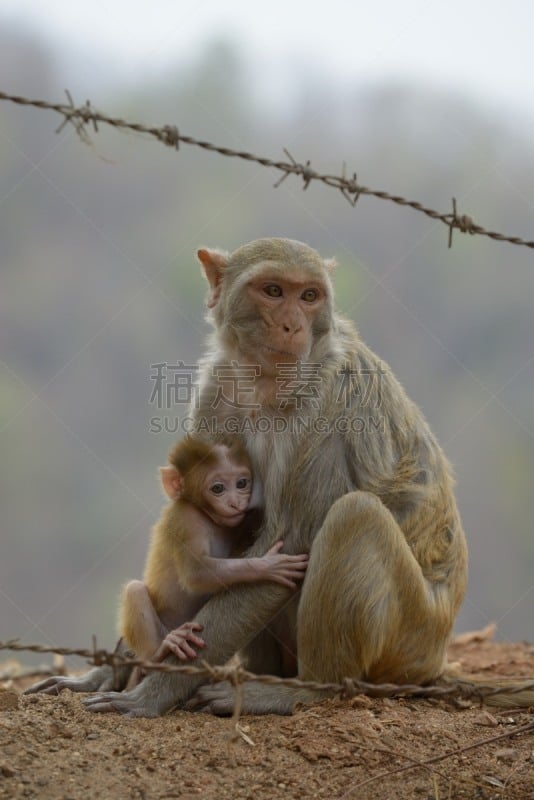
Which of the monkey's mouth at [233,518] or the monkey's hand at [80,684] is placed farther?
the monkey's hand at [80,684]

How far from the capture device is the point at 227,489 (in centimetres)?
536

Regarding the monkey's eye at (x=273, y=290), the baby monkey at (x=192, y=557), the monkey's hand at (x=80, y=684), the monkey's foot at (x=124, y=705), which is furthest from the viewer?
the monkey's hand at (x=80, y=684)

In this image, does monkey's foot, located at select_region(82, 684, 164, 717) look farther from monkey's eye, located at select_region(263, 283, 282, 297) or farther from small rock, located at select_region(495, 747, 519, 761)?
monkey's eye, located at select_region(263, 283, 282, 297)

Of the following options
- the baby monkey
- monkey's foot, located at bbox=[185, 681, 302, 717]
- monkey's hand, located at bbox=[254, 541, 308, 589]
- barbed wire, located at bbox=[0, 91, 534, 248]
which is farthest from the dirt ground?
barbed wire, located at bbox=[0, 91, 534, 248]

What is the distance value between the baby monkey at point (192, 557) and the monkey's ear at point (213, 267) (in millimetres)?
942

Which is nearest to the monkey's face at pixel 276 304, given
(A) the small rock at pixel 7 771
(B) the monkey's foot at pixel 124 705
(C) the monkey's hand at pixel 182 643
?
(C) the monkey's hand at pixel 182 643

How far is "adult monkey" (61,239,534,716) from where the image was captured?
5.05 m

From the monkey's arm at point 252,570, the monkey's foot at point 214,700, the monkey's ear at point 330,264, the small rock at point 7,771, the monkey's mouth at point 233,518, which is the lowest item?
the small rock at point 7,771

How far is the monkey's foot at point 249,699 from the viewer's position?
5.14 m

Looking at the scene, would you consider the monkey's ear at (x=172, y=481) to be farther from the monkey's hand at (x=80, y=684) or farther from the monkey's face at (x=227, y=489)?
the monkey's hand at (x=80, y=684)

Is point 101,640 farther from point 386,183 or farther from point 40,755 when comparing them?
point 40,755

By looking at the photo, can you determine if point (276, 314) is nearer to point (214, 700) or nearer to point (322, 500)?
point (322, 500)

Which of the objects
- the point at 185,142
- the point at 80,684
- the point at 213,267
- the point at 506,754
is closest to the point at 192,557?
the point at 80,684

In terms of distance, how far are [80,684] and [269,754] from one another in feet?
5.20
